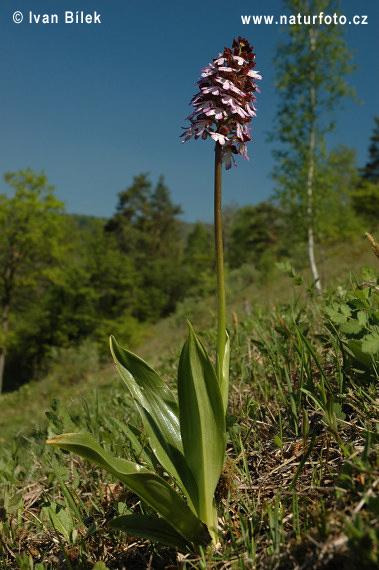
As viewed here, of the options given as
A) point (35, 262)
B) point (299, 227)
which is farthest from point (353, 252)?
point (35, 262)

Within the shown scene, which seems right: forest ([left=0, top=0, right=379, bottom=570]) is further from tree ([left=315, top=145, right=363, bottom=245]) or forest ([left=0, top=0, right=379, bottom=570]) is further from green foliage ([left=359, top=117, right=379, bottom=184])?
green foliage ([left=359, top=117, right=379, bottom=184])

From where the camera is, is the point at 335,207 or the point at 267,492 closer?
the point at 267,492

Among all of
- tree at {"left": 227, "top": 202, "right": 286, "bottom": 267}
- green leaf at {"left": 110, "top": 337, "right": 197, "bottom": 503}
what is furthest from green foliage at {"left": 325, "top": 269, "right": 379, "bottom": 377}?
tree at {"left": 227, "top": 202, "right": 286, "bottom": 267}

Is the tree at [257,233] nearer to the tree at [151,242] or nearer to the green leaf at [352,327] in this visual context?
the tree at [151,242]

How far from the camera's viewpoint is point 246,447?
1.58 meters

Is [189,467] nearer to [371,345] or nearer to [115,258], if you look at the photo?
[371,345]

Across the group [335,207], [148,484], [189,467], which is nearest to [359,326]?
[189,467]

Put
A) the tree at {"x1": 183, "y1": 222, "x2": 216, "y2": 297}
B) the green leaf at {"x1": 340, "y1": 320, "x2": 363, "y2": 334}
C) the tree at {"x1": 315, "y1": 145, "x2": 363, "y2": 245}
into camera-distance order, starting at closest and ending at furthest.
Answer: the green leaf at {"x1": 340, "y1": 320, "x2": 363, "y2": 334}
the tree at {"x1": 315, "y1": 145, "x2": 363, "y2": 245}
the tree at {"x1": 183, "y1": 222, "x2": 216, "y2": 297}

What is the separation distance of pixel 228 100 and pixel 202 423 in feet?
3.45

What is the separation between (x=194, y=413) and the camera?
1.18 meters

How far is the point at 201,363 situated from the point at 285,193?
13.9 m

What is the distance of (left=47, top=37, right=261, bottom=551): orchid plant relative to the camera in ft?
3.63

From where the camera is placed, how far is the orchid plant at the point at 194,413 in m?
1.11

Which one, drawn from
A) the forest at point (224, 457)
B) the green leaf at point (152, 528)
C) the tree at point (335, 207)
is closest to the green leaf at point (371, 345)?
the forest at point (224, 457)
